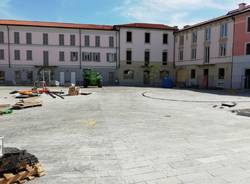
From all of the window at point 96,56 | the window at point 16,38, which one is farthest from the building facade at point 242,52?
the window at point 16,38

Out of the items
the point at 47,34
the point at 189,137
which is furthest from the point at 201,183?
the point at 47,34

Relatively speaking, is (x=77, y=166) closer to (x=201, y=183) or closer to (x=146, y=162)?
(x=146, y=162)

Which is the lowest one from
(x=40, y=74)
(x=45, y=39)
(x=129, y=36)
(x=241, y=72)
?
(x=40, y=74)

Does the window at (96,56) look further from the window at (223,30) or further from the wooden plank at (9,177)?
the wooden plank at (9,177)

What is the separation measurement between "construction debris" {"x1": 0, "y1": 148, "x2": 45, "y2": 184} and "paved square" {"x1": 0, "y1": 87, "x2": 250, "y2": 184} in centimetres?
22

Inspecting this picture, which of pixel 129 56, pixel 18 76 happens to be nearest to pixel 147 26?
pixel 129 56

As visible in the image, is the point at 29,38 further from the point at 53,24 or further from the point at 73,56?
the point at 73,56

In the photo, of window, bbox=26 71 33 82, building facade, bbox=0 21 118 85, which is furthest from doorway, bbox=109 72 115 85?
window, bbox=26 71 33 82

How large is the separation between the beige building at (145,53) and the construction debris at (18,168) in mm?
42108

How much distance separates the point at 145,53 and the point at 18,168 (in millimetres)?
43924

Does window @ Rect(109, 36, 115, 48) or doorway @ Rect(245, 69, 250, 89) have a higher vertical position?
window @ Rect(109, 36, 115, 48)

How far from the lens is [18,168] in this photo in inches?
187

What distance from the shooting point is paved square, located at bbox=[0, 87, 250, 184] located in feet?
17.1

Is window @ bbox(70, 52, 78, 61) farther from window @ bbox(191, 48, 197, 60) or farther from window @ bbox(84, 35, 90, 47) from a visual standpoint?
window @ bbox(191, 48, 197, 60)
